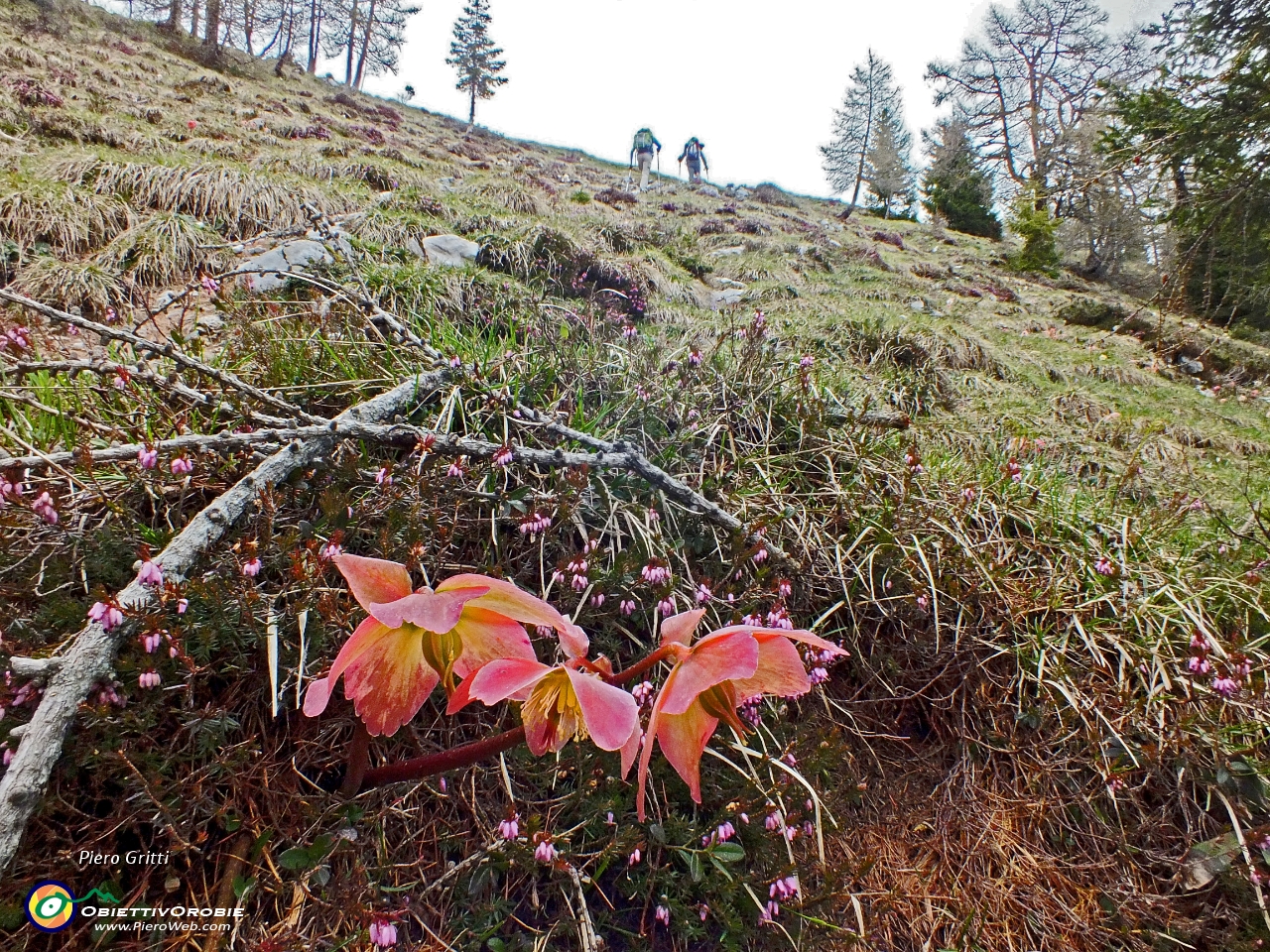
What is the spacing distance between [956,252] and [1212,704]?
69.0 ft

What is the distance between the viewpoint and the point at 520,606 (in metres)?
0.65

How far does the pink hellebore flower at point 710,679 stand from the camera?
591mm

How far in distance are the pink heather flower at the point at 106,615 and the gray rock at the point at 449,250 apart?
12.7 ft

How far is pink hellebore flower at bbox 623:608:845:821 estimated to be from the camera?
591 mm

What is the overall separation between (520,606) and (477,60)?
43.4m

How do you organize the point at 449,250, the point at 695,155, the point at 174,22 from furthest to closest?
the point at 695,155
the point at 174,22
the point at 449,250

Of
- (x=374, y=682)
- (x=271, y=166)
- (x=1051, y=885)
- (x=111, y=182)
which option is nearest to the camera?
(x=374, y=682)

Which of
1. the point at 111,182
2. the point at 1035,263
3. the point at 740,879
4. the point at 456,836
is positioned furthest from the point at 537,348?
the point at 1035,263

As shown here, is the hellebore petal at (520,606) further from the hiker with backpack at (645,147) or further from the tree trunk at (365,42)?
the tree trunk at (365,42)

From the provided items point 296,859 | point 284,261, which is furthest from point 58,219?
point 296,859

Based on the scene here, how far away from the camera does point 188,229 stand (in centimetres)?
400

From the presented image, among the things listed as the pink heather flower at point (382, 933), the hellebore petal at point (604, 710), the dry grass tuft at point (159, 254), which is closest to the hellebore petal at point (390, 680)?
the hellebore petal at point (604, 710)

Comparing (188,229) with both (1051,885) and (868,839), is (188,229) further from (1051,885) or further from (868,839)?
(1051,885)

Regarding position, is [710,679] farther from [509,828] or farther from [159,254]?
[159,254]
